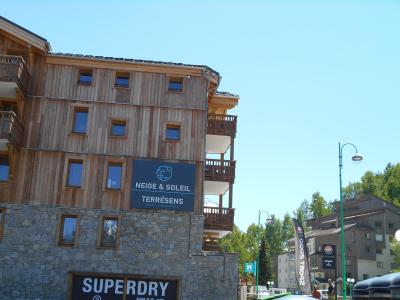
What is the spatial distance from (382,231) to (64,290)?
68.9 meters

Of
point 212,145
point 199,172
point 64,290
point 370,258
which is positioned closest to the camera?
point 64,290

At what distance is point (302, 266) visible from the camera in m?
30.8

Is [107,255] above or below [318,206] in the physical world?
below

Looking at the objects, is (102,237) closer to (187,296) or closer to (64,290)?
(64,290)

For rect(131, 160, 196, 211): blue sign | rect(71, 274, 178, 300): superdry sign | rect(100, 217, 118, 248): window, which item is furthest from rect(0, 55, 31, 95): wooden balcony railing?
rect(71, 274, 178, 300): superdry sign

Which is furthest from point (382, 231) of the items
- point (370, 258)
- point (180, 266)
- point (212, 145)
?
point (180, 266)

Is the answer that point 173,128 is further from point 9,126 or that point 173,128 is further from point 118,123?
point 9,126

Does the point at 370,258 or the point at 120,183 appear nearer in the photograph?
the point at 120,183

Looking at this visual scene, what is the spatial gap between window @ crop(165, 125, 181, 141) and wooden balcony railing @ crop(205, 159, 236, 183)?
2458 mm

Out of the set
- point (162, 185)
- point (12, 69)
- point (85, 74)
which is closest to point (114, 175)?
point (162, 185)

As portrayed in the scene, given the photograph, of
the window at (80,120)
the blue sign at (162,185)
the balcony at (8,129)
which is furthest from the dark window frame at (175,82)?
the balcony at (8,129)

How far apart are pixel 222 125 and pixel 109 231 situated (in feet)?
30.2

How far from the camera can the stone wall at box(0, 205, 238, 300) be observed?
26.7 m

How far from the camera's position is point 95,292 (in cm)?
2677
